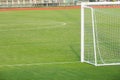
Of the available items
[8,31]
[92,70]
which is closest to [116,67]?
[92,70]

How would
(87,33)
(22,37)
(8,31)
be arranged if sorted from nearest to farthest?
1. (87,33)
2. (22,37)
3. (8,31)

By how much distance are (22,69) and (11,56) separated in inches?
91.6

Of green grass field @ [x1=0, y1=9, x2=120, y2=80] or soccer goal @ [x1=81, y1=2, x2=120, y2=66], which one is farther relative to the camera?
soccer goal @ [x1=81, y1=2, x2=120, y2=66]

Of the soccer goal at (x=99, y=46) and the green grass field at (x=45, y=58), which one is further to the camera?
the soccer goal at (x=99, y=46)

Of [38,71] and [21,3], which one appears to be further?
[21,3]

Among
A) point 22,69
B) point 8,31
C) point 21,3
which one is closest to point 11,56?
point 22,69

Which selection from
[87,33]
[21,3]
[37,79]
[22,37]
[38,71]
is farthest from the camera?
[21,3]

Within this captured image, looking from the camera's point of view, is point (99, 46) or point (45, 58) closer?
point (45, 58)

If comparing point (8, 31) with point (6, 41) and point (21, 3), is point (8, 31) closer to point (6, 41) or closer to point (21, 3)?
point (6, 41)

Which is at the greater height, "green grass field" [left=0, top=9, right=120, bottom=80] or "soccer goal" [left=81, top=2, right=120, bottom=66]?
"soccer goal" [left=81, top=2, right=120, bottom=66]

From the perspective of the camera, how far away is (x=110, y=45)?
14422mm

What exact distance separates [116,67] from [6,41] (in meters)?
7.16

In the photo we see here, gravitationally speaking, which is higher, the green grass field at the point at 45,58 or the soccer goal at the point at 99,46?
the soccer goal at the point at 99,46

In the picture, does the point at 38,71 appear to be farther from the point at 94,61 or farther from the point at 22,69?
the point at 94,61
